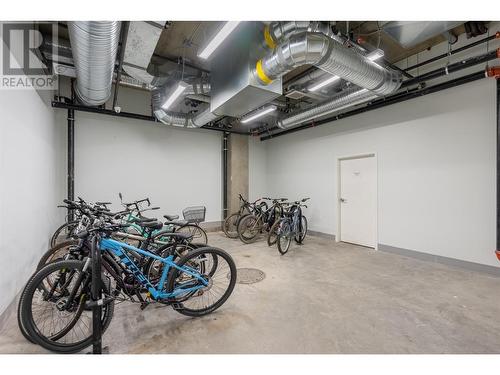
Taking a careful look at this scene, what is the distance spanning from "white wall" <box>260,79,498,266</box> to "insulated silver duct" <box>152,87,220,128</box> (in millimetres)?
2685

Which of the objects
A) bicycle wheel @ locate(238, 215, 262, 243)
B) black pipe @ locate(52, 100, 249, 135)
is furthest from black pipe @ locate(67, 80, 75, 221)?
bicycle wheel @ locate(238, 215, 262, 243)

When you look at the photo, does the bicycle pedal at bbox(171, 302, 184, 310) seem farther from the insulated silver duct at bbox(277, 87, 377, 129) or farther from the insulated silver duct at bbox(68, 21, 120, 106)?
the insulated silver duct at bbox(277, 87, 377, 129)

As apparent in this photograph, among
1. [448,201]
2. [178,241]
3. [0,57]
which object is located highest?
[0,57]

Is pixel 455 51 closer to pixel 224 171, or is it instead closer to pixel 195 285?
pixel 195 285

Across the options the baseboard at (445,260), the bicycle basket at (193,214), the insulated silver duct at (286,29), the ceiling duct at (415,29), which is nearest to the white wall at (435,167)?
the baseboard at (445,260)

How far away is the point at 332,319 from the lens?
199cm

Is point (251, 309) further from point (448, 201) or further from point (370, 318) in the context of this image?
point (448, 201)

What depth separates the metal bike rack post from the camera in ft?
4.96

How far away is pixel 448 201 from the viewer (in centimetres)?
331

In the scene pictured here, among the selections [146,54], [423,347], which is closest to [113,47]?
[146,54]

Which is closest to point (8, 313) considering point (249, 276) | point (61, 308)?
point (61, 308)

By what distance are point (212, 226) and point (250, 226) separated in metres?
1.54

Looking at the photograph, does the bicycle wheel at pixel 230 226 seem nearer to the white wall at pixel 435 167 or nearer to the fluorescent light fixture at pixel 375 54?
the white wall at pixel 435 167

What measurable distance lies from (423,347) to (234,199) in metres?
4.76
